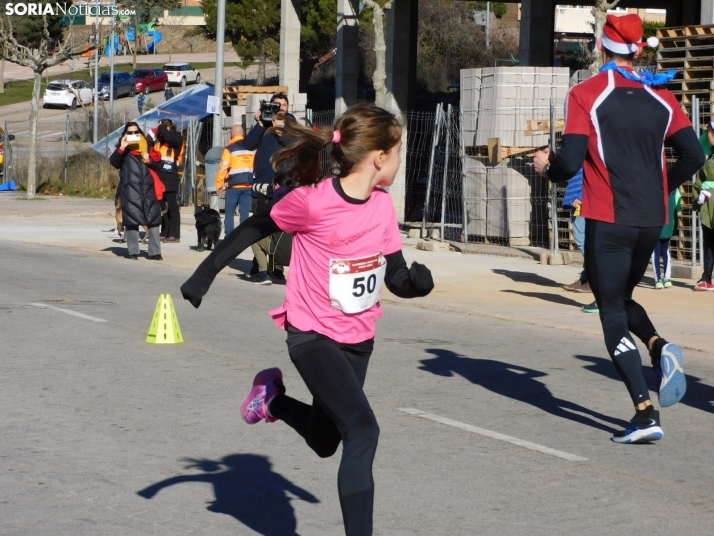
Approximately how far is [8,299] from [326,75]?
140ft

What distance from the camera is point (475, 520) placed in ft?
16.1

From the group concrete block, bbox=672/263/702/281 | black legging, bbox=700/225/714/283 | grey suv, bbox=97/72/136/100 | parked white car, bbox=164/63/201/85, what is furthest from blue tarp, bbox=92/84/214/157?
parked white car, bbox=164/63/201/85

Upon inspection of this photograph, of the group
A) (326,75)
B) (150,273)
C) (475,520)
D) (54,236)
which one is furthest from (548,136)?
Answer: (326,75)

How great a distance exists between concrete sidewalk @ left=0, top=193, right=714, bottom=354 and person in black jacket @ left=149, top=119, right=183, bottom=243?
469 mm

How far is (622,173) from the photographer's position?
611 centimetres

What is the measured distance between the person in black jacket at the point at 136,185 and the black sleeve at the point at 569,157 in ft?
34.7

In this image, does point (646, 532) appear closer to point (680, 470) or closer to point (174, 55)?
point (680, 470)

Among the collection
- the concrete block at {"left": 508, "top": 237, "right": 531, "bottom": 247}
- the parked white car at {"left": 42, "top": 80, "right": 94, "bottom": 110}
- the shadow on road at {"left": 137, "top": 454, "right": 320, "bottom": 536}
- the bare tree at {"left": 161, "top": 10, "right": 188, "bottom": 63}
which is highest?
the bare tree at {"left": 161, "top": 10, "right": 188, "bottom": 63}

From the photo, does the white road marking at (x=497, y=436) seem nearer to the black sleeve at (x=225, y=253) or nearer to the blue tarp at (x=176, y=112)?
the black sleeve at (x=225, y=253)

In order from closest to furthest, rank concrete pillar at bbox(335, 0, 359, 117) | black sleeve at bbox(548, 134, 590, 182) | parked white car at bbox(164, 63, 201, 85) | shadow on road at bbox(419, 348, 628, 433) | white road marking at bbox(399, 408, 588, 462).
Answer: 1. black sleeve at bbox(548, 134, 590, 182)
2. white road marking at bbox(399, 408, 588, 462)
3. shadow on road at bbox(419, 348, 628, 433)
4. concrete pillar at bbox(335, 0, 359, 117)
5. parked white car at bbox(164, 63, 201, 85)

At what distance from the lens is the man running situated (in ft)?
19.9

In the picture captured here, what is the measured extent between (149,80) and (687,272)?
49.9m

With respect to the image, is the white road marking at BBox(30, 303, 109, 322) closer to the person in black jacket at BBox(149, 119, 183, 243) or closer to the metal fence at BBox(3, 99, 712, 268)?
the person in black jacket at BBox(149, 119, 183, 243)

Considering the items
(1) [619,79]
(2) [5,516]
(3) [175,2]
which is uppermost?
(3) [175,2]
